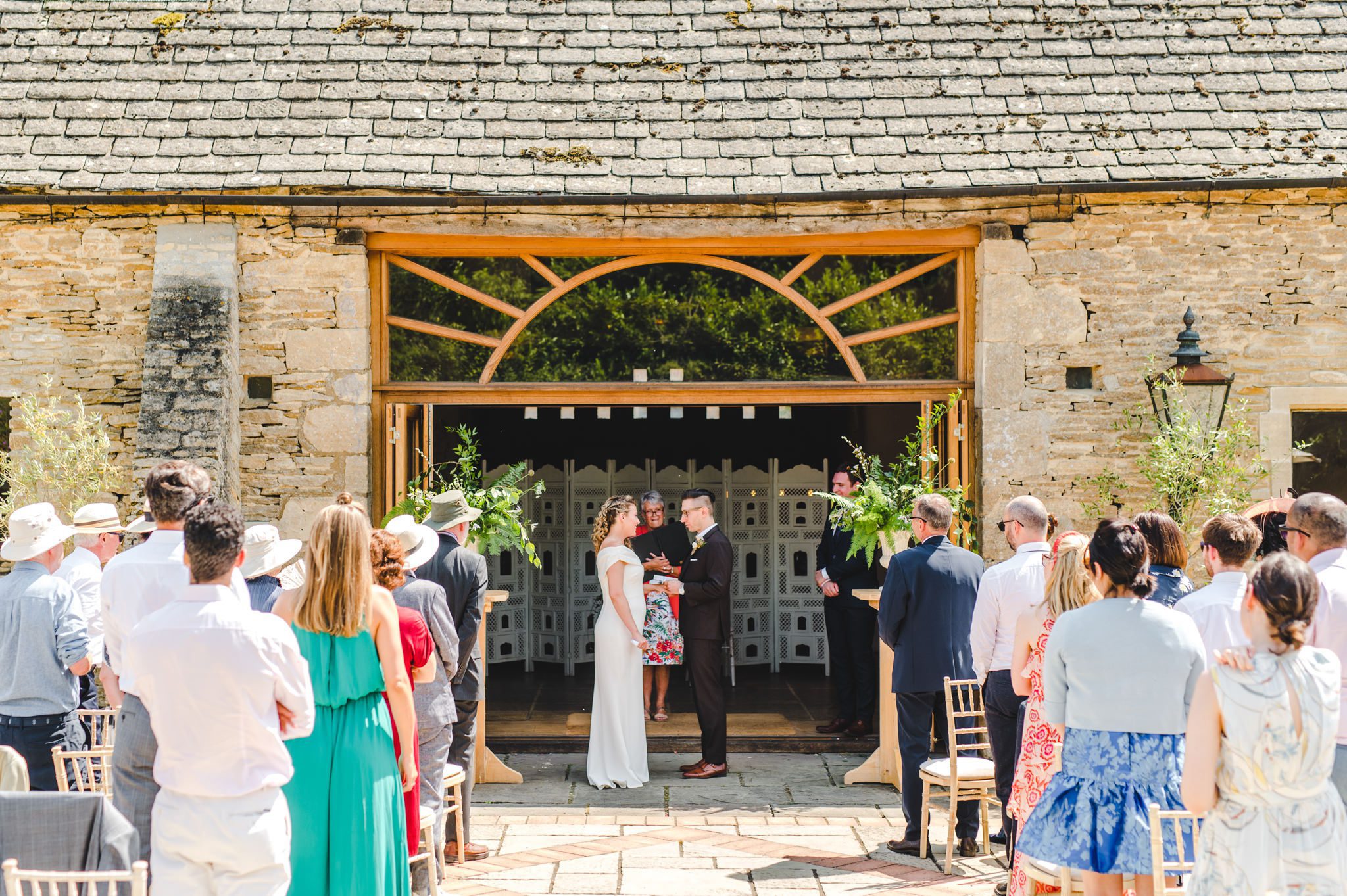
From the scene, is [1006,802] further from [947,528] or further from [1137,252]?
[1137,252]

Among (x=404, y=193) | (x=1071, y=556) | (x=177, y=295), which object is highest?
(x=404, y=193)

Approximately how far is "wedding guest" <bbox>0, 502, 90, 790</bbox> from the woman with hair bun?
14.7ft

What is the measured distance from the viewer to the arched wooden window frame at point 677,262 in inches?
334

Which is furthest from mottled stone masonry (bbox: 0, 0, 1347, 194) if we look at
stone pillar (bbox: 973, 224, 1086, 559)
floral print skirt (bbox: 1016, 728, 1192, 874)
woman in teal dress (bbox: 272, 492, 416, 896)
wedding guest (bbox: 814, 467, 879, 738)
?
floral print skirt (bbox: 1016, 728, 1192, 874)

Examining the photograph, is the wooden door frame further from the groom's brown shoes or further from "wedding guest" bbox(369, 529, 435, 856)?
"wedding guest" bbox(369, 529, 435, 856)

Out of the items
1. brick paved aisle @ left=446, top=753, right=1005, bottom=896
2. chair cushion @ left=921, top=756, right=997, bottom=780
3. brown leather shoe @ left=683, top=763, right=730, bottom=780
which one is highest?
chair cushion @ left=921, top=756, right=997, bottom=780

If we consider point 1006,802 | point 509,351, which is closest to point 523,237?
point 509,351

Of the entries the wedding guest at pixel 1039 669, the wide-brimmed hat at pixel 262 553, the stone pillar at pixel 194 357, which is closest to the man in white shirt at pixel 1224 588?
the wedding guest at pixel 1039 669

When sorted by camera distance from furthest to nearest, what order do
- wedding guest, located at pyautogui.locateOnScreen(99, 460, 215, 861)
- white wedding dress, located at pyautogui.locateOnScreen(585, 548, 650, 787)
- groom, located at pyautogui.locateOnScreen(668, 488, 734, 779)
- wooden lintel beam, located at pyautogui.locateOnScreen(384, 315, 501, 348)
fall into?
1. wooden lintel beam, located at pyautogui.locateOnScreen(384, 315, 501, 348)
2. groom, located at pyautogui.locateOnScreen(668, 488, 734, 779)
3. white wedding dress, located at pyautogui.locateOnScreen(585, 548, 650, 787)
4. wedding guest, located at pyautogui.locateOnScreen(99, 460, 215, 861)

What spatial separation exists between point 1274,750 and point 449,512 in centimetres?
448

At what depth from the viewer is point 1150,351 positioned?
8359 mm

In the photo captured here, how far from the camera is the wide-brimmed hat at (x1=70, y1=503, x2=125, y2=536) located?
626cm

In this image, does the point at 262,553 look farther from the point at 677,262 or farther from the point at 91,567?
the point at 677,262

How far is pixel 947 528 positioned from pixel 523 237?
3679mm
